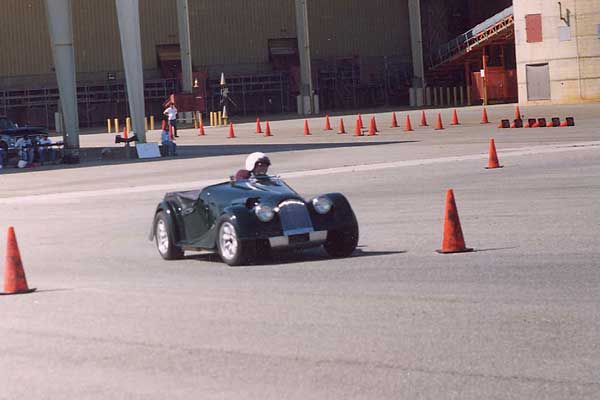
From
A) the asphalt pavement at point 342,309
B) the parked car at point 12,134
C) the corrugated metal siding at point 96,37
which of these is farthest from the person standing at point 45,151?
the corrugated metal siding at point 96,37

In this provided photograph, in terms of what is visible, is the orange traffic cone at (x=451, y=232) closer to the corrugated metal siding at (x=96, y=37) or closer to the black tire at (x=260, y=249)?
the black tire at (x=260, y=249)

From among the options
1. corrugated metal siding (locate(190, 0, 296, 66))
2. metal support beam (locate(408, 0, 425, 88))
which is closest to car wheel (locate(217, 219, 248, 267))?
corrugated metal siding (locate(190, 0, 296, 66))

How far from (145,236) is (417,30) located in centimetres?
6709

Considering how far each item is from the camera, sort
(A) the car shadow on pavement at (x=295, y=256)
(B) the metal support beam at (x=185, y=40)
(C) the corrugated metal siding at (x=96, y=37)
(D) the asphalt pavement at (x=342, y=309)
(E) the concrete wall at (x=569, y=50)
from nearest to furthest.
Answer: (D) the asphalt pavement at (x=342, y=309) → (A) the car shadow on pavement at (x=295, y=256) → (E) the concrete wall at (x=569, y=50) → (B) the metal support beam at (x=185, y=40) → (C) the corrugated metal siding at (x=96, y=37)

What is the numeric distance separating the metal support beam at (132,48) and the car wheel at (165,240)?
2669 cm

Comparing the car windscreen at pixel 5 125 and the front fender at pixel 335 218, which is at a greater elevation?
the car windscreen at pixel 5 125

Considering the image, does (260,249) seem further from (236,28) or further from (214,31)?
(236,28)

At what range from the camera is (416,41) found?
277 ft

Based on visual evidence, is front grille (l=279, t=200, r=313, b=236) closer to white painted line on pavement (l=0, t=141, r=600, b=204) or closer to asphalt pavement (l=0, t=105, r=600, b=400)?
asphalt pavement (l=0, t=105, r=600, b=400)

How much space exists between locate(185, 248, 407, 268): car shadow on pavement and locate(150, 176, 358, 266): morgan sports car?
0.65ft

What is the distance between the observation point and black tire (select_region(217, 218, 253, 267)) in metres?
14.3

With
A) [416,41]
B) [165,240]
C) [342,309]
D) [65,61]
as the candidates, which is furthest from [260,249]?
[416,41]

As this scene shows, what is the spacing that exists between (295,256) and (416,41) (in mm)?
70338

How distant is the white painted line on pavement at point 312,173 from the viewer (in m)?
28.3
